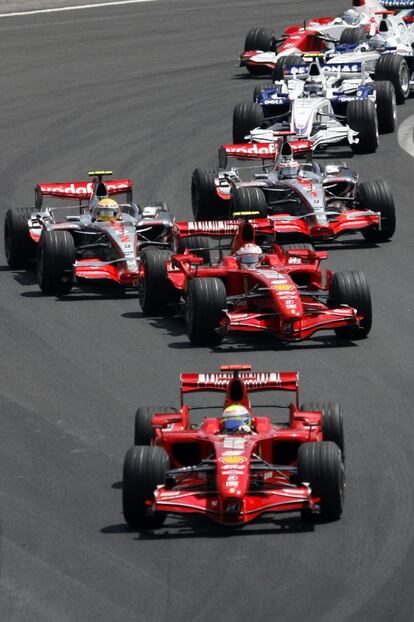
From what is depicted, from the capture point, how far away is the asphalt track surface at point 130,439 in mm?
14547

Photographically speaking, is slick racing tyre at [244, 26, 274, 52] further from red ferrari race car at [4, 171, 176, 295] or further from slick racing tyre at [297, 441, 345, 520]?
slick racing tyre at [297, 441, 345, 520]

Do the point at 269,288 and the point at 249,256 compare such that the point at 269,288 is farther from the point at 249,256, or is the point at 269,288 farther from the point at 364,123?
the point at 364,123

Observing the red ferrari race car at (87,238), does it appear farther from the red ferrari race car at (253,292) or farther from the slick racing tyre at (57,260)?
the red ferrari race car at (253,292)

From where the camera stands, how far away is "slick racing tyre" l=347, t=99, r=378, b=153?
36.6m

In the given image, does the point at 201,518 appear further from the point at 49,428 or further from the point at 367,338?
the point at 367,338

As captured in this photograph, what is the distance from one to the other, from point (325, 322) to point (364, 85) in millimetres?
16759

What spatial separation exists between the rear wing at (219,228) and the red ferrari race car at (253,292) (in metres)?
0.06

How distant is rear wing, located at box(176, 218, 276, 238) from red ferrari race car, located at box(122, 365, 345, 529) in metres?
8.26

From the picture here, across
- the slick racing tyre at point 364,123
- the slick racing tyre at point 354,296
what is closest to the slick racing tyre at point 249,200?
the slick racing tyre at point 354,296

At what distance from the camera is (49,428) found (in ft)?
64.5

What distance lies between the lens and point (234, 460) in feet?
53.2

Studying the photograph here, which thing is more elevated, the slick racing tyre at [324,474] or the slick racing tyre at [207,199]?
the slick racing tyre at [324,474]

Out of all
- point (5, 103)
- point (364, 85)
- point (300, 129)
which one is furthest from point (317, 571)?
point (5, 103)

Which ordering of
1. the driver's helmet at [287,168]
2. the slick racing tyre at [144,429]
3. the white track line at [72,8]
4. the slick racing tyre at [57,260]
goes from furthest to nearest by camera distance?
the white track line at [72,8]
the driver's helmet at [287,168]
the slick racing tyre at [57,260]
the slick racing tyre at [144,429]
